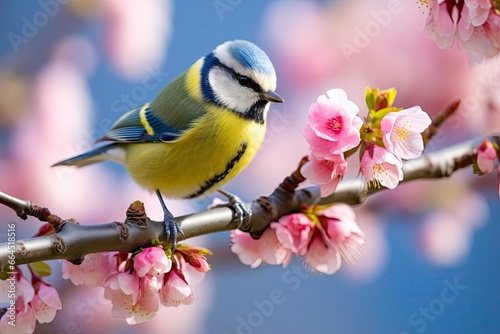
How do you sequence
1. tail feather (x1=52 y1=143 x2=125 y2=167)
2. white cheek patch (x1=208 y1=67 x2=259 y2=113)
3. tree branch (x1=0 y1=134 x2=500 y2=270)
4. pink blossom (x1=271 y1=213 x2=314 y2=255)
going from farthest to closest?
1. tail feather (x1=52 y1=143 x2=125 y2=167)
2. white cheek patch (x1=208 y1=67 x2=259 y2=113)
3. pink blossom (x1=271 y1=213 x2=314 y2=255)
4. tree branch (x1=0 y1=134 x2=500 y2=270)

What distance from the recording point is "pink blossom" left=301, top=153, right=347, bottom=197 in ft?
1.88

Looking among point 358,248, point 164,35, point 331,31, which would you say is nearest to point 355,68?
point 331,31

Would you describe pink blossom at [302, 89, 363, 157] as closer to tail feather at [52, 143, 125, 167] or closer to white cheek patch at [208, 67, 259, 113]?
white cheek patch at [208, 67, 259, 113]

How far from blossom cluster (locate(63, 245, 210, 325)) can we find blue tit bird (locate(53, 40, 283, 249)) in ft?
0.50

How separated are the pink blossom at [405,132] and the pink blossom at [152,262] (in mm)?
205

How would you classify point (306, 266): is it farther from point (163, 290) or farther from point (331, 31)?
point (331, 31)

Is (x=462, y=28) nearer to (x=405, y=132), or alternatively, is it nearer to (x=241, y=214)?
(x=405, y=132)

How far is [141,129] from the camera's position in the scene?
832 mm

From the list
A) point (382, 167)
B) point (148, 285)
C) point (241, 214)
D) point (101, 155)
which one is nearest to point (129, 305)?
point (148, 285)

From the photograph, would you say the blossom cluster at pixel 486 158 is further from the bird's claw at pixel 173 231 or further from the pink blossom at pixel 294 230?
the bird's claw at pixel 173 231

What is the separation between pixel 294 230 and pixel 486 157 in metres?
0.20

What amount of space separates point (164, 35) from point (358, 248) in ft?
1.56

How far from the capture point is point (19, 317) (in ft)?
1.84

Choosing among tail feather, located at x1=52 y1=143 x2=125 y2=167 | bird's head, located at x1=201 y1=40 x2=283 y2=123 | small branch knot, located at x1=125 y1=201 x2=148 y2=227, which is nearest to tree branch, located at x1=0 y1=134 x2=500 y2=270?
small branch knot, located at x1=125 y1=201 x2=148 y2=227
